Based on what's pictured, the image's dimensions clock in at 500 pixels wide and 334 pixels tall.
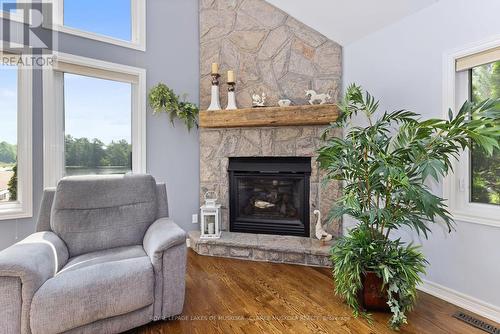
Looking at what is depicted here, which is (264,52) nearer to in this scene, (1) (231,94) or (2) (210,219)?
(1) (231,94)

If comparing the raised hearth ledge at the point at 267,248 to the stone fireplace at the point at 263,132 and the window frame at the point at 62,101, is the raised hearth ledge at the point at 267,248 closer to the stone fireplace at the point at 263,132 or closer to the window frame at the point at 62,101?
the stone fireplace at the point at 263,132

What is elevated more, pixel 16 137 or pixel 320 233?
pixel 16 137

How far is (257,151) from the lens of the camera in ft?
10.5

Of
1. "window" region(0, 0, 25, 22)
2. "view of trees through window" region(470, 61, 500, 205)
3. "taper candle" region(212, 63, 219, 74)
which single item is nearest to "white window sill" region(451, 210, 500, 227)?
"view of trees through window" region(470, 61, 500, 205)

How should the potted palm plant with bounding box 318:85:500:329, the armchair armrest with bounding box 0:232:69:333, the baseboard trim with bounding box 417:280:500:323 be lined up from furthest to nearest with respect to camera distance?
the baseboard trim with bounding box 417:280:500:323 → the potted palm plant with bounding box 318:85:500:329 → the armchair armrest with bounding box 0:232:69:333

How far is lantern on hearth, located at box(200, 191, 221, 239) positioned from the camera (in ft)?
9.80

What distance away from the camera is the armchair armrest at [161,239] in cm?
166

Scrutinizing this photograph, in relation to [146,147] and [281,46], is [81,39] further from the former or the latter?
[281,46]

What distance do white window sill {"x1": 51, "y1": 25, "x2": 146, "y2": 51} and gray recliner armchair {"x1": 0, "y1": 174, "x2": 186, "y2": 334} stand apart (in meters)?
1.64

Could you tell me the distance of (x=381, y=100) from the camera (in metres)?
2.58

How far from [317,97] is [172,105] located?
170 cm

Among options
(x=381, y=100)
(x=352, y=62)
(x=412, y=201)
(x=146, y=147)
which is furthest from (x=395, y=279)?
(x=146, y=147)

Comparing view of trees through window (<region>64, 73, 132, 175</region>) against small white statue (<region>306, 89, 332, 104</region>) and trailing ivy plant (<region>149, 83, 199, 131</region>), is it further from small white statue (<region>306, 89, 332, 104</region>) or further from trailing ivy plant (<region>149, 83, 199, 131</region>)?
small white statue (<region>306, 89, 332, 104</region>)

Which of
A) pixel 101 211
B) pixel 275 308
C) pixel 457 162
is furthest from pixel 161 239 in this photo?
pixel 457 162
